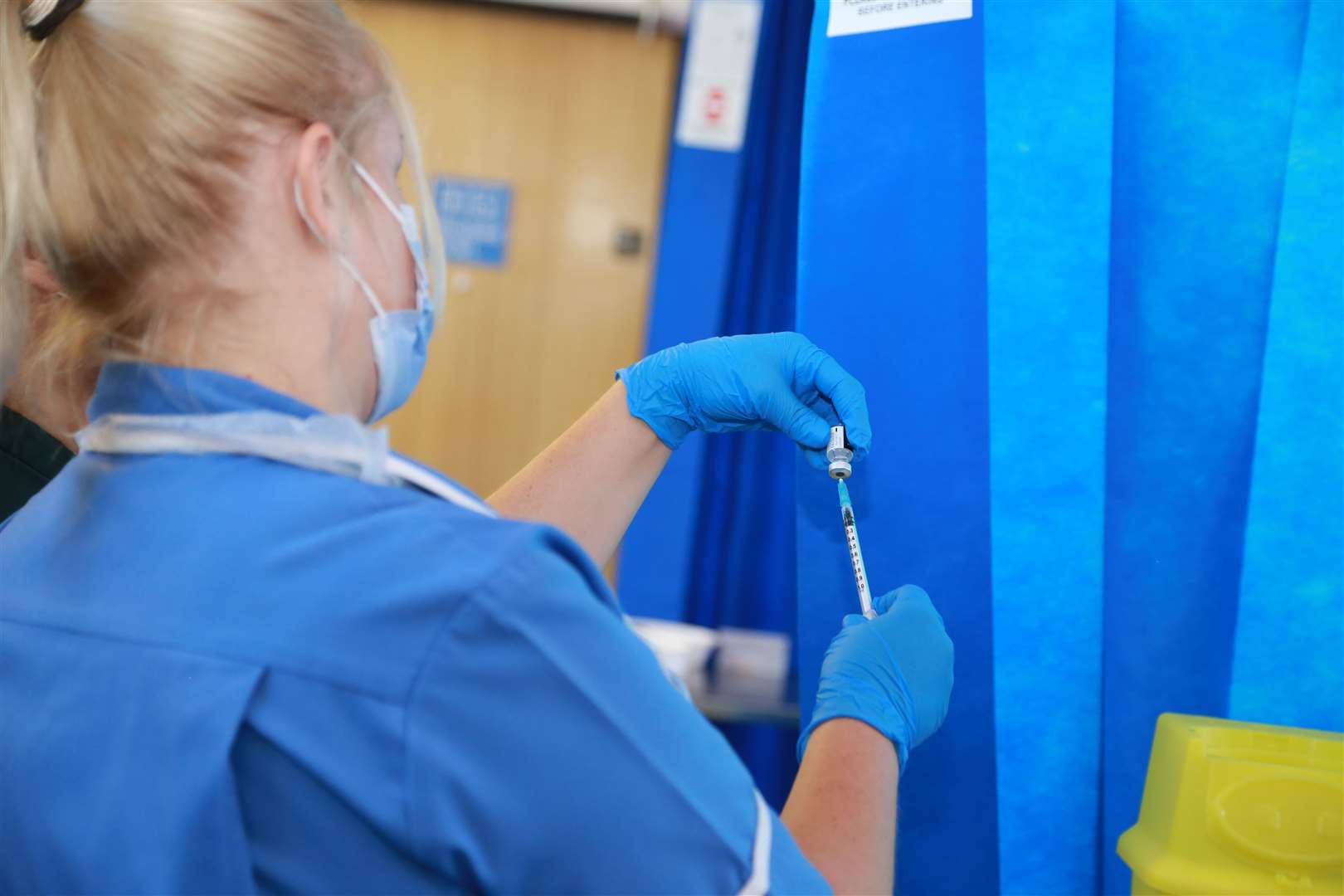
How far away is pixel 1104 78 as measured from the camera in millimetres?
982

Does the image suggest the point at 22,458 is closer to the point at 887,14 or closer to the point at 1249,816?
the point at 887,14

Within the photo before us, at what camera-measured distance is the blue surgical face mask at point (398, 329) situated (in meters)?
0.79

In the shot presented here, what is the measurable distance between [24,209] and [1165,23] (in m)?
0.89

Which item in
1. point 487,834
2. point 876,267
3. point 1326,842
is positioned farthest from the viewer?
point 876,267

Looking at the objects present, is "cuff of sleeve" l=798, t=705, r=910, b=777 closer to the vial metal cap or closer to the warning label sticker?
the vial metal cap

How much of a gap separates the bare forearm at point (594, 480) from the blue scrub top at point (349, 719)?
366 millimetres

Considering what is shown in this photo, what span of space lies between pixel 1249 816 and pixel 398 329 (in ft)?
2.19

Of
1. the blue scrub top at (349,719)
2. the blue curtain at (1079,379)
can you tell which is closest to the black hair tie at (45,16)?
the blue scrub top at (349,719)

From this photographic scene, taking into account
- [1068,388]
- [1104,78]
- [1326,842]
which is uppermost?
[1104,78]

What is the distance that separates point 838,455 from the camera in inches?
39.1

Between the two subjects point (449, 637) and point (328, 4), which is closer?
point (449, 637)

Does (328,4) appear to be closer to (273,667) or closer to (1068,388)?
(273,667)

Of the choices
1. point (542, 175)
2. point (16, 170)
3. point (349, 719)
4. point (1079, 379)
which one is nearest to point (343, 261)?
point (16, 170)

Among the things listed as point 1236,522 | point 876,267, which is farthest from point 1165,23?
point 1236,522
